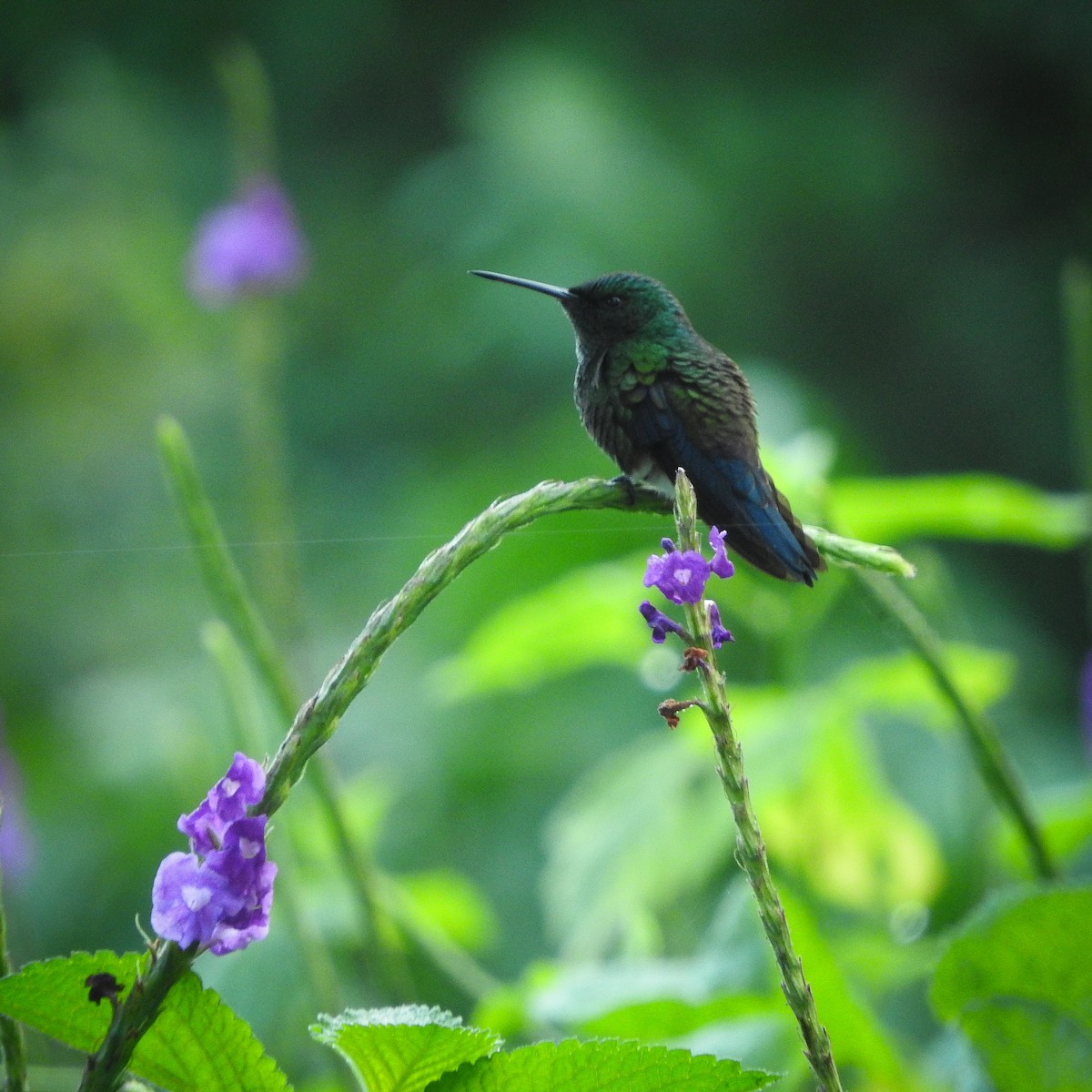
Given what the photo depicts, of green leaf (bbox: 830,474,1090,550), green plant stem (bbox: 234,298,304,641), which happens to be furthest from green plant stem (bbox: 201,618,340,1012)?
green leaf (bbox: 830,474,1090,550)

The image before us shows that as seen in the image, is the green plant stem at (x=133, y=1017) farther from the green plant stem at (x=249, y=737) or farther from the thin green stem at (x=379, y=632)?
the green plant stem at (x=249, y=737)

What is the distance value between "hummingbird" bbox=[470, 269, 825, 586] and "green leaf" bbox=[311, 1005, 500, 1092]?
0.50ft

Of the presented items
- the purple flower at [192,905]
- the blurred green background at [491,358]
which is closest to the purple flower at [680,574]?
the purple flower at [192,905]

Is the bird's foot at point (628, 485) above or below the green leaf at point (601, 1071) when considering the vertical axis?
above

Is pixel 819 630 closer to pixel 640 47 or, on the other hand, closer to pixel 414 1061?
pixel 414 1061

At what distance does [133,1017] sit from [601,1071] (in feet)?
0.41

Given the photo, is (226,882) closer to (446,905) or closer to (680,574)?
(680,574)

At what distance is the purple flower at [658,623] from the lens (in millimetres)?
309

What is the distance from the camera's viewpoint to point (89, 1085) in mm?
307

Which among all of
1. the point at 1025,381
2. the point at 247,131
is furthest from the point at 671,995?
the point at 1025,381

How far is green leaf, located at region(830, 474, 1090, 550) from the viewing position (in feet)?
Answer: 2.99

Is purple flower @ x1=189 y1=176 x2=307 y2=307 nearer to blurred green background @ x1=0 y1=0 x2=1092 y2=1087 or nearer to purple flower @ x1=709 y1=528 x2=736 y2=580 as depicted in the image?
blurred green background @ x1=0 y1=0 x2=1092 y2=1087

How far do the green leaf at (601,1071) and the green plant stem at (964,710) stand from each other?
153mm

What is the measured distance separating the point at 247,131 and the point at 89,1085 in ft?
2.90
